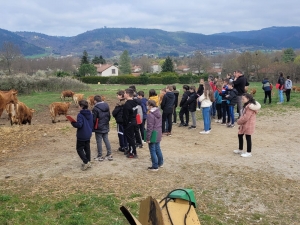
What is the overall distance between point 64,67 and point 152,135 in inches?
3418

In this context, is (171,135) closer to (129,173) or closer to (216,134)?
(216,134)

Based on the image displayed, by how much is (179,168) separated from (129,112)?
1818 mm

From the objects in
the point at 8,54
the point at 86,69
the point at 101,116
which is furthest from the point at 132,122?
the point at 86,69

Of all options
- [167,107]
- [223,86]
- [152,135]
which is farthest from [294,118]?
[152,135]

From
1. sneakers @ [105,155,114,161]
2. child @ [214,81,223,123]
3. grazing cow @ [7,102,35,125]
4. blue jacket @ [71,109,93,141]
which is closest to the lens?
blue jacket @ [71,109,93,141]

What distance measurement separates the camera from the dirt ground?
19.4 feet

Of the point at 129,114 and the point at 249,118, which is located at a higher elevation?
the point at 129,114

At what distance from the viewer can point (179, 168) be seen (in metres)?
7.24

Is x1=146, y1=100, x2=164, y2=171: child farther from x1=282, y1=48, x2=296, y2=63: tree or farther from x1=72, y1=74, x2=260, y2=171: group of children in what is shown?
x1=282, y1=48, x2=296, y2=63: tree

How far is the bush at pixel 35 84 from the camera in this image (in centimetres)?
3027

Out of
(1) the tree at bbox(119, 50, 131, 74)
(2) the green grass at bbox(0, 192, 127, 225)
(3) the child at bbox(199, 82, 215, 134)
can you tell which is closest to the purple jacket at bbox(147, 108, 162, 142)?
(2) the green grass at bbox(0, 192, 127, 225)

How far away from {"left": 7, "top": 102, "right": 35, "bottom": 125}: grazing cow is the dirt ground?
117 inches

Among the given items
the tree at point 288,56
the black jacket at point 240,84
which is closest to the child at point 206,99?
the black jacket at point 240,84

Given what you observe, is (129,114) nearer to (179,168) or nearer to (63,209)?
Answer: (179,168)
